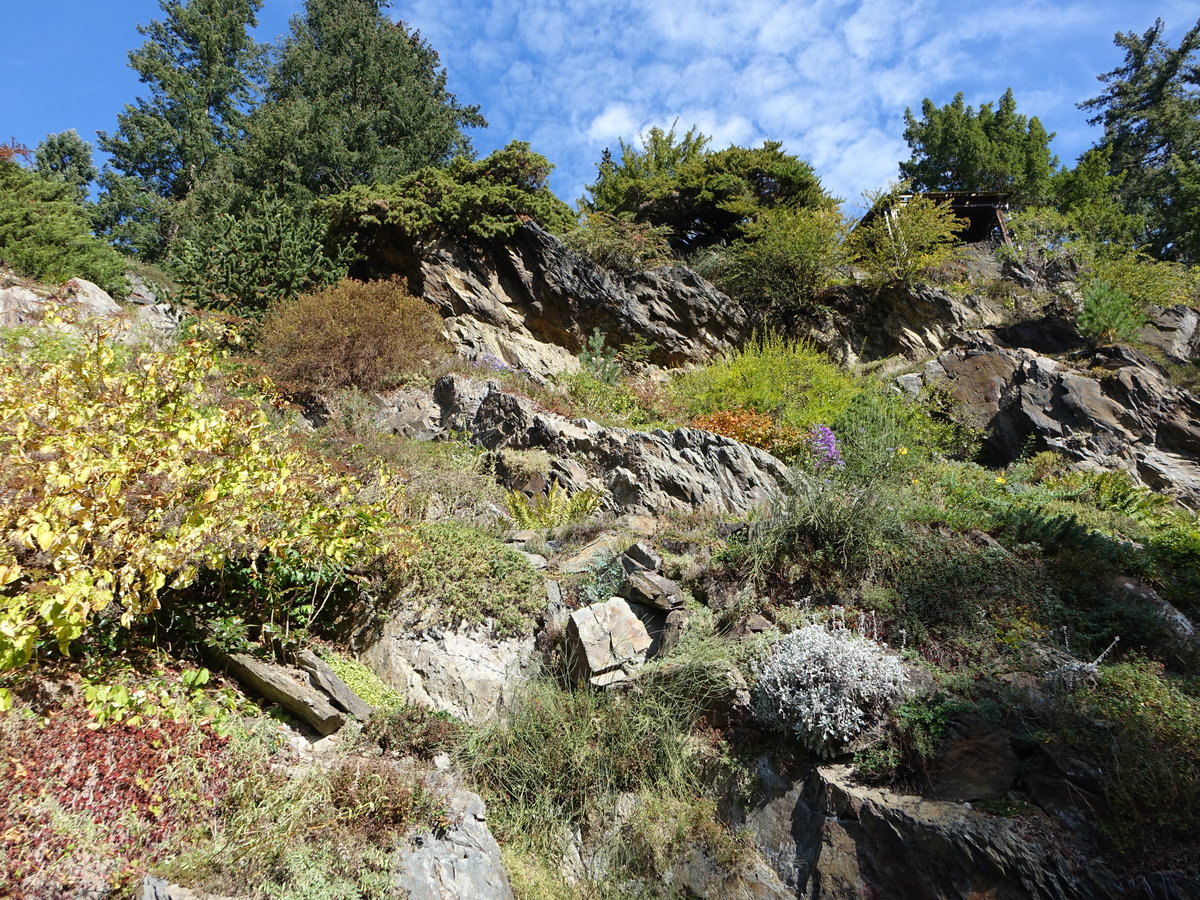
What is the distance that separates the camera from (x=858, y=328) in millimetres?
15906

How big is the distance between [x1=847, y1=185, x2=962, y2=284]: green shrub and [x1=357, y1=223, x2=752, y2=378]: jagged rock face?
4046 millimetres

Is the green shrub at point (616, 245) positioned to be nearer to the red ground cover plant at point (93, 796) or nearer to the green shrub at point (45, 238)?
the green shrub at point (45, 238)

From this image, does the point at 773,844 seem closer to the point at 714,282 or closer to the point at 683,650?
the point at 683,650

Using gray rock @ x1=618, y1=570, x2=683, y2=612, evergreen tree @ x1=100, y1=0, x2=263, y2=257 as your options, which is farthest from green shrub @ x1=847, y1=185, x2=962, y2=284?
evergreen tree @ x1=100, y1=0, x2=263, y2=257

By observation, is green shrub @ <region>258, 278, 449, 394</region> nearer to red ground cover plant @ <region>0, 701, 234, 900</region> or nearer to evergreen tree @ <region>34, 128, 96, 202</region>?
red ground cover plant @ <region>0, 701, 234, 900</region>

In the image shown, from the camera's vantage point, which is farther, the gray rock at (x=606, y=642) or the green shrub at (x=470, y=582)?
the green shrub at (x=470, y=582)

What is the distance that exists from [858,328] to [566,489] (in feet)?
35.4

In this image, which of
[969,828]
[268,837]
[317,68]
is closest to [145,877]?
[268,837]

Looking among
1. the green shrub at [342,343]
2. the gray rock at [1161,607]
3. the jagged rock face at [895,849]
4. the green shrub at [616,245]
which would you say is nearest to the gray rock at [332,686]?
the jagged rock face at [895,849]

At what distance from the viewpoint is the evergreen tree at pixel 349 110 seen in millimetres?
16844

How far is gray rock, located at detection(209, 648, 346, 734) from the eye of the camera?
4156 millimetres

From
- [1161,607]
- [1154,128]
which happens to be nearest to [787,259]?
[1161,607]

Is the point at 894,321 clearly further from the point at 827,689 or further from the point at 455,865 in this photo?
the point at 455,865

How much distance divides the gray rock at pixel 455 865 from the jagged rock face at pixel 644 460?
4.57 meters
